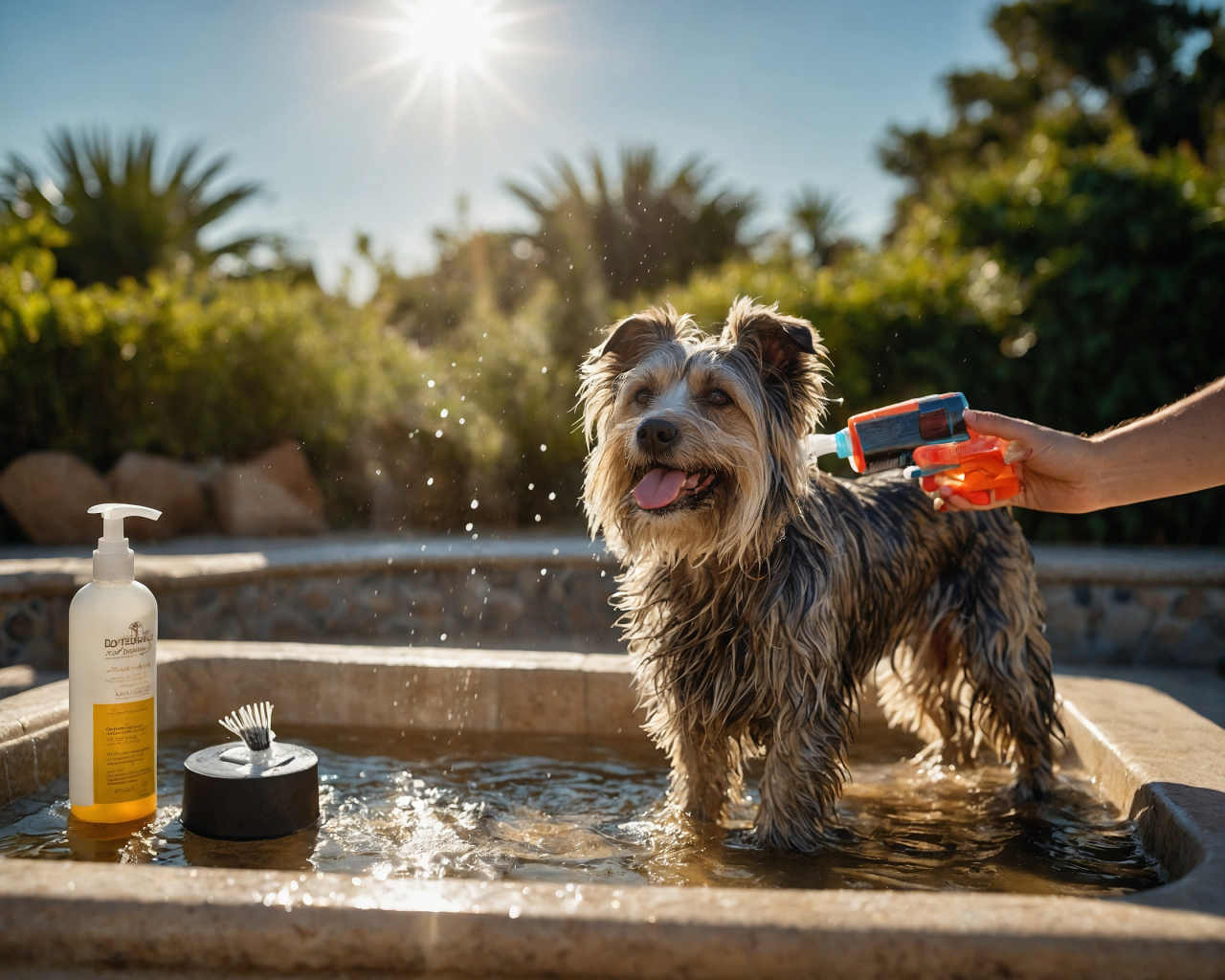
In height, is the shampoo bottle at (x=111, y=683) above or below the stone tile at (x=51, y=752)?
above

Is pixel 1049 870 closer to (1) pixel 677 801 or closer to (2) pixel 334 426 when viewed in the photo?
(1) pixel 677 801

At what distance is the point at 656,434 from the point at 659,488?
18 cm

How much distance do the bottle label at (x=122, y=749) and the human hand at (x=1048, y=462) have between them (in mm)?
2592

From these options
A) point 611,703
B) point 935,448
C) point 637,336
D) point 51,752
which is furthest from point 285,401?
point 935,448

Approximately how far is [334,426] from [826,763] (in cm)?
868

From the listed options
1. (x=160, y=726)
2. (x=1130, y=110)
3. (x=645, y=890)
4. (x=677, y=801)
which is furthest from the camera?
(x=1130, y=110)

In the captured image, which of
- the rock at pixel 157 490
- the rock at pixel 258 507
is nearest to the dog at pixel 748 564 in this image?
the rock at pixel 258 507

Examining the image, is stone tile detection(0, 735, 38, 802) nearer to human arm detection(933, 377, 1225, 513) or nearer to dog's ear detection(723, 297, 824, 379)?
dog's ear detection(723, 297, 824, 379)

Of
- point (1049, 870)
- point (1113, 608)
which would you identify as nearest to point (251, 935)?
point (1049, 870)

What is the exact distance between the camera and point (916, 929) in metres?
1.80

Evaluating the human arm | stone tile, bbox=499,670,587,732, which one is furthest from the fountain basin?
stone tile, bbox=499,670,587,732

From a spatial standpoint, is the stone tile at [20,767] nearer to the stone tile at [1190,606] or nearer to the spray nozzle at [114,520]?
the spray nozzle at [114,520]

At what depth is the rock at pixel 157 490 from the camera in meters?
10.0

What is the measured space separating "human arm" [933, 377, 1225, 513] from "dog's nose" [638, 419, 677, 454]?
928 millimetres
